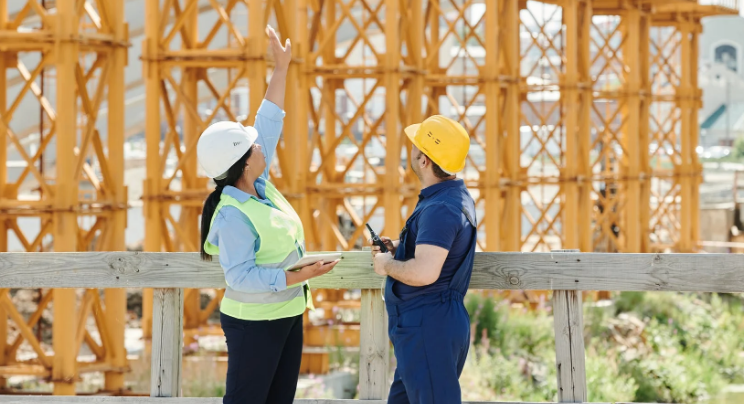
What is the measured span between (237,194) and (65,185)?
265 inches

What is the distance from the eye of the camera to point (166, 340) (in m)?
5.45

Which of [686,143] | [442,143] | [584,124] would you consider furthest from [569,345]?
[686,143]

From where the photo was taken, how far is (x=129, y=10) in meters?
24.5

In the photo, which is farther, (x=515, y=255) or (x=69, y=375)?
(x=69, y=375)

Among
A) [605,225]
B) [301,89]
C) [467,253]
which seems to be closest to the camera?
[467,253]

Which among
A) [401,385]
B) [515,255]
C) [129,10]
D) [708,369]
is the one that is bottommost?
[708,369]

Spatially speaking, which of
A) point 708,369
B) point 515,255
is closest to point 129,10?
point 708,369

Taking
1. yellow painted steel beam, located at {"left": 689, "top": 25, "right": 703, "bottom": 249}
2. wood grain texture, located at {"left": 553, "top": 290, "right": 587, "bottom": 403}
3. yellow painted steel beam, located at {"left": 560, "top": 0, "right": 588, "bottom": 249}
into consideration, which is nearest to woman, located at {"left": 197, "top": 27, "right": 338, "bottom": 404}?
wood grain texture, located at {"left": 553, "top": 290, "right": 587, "bottom": 403}

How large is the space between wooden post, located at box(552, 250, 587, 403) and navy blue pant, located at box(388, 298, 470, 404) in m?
0.92

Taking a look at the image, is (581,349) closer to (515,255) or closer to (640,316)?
(515,255)

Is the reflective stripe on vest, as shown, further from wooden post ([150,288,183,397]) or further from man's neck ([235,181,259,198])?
wooden post ([150,288,183,397])

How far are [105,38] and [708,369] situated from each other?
33.4 feet

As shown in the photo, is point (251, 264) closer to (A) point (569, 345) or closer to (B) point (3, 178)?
(A) point (569, 345)

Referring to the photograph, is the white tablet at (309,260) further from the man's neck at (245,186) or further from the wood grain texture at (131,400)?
the wood grain texture at (131,400)
